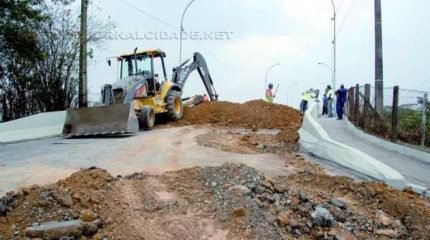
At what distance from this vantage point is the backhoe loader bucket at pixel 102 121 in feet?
54.1

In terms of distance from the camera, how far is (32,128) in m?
19.0

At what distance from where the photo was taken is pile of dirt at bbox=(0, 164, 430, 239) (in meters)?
6.47

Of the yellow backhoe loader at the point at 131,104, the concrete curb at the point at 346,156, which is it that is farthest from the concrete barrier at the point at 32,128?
the concrete curb at the point at 346,156

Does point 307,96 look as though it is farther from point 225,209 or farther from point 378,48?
point 225,209

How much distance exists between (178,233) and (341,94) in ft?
49.7

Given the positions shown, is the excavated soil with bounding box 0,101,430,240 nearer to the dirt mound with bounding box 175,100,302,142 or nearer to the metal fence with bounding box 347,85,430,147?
the metal fence with bounding box 347,85,430,147

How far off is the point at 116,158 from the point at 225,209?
17.3 ft

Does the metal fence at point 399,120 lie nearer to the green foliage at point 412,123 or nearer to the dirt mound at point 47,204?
the green foliage at point 412,123

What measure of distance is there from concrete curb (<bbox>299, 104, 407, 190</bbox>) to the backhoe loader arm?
925cm

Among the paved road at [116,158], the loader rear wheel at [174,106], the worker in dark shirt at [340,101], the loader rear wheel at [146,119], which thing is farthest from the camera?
the worker in dark shirt at [340,101]

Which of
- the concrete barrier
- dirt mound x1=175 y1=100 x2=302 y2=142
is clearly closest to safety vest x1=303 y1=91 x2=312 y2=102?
dirt mound x1=175 y1=100 x2=302 y2=142

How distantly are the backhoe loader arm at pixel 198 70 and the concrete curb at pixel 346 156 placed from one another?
925 centimetres

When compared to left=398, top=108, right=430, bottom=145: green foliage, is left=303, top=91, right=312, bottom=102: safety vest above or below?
above

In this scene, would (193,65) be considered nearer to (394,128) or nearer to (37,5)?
(37,5)
